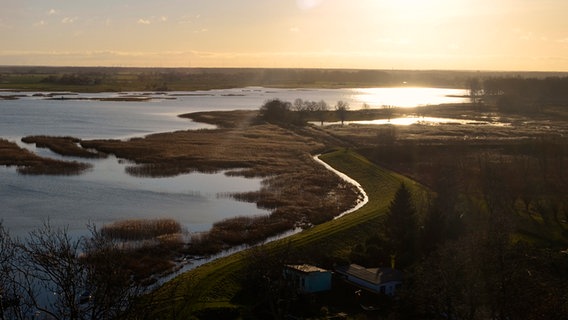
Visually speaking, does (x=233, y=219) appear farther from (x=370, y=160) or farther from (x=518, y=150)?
(x=518, y=150)

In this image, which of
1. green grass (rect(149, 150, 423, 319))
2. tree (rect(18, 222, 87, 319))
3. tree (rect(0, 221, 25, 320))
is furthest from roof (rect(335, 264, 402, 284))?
tree (rect(0, 221, 25, 320))

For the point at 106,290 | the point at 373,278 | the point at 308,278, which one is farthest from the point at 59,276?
the point at 373,278

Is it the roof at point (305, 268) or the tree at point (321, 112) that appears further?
the tree at point (321, 112)

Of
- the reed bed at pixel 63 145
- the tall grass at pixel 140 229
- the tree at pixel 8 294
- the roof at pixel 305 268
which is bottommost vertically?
the tall grass at pixel 140 229

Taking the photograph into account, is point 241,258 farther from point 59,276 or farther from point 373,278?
point 59,276

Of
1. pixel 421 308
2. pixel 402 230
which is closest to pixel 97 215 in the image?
pixel 402 230

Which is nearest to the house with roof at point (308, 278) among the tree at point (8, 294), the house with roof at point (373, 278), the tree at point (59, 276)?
the house with roof at point (373, 278)

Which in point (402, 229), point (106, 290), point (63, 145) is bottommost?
point (402, 229)

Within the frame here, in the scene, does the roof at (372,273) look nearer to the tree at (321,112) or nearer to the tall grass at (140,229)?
the tall grass at (140,229)
